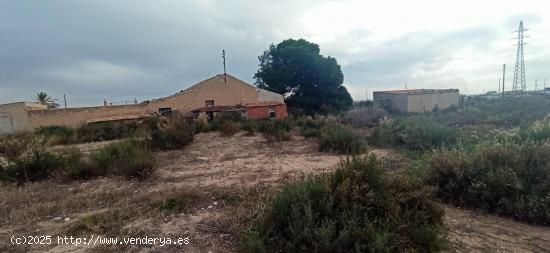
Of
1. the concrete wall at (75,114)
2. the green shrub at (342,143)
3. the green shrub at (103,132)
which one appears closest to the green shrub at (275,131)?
the green shrub at (342,143)

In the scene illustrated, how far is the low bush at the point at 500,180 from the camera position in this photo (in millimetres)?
4080

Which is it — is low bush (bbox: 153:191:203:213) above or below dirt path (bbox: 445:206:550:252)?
above

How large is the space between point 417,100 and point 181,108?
2305 cm

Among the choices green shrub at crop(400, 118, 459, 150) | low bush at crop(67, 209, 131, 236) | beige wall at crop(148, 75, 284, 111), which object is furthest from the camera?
beige wall at crop(148, 75, 284, 111)

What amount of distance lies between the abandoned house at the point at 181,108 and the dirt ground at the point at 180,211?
18901 millimetres

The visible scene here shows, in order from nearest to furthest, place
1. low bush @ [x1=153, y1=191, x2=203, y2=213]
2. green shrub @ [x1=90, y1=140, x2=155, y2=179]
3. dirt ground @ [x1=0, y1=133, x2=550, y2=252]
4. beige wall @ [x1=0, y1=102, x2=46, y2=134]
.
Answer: dirt ground @ [x1=0, y1=133, x2=550, y2=252] → low bush @ [x1=153, y1=191, x2=203, y2=213] → green shrub @ [x1=90, y1=140, x2=155, y2=179] → beige wall @ [x1=0, y1=102, x2=46, y2=134]

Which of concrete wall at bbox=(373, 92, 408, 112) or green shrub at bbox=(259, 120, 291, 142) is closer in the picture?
green shrub at bbox=(259, 120, 291, 142)

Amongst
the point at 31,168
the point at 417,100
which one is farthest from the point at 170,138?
the point at 417,100

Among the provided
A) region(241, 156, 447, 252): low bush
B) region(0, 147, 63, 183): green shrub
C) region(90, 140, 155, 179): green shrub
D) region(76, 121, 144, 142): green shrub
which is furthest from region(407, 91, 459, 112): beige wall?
region(0, 147, 63, 183): green shrub

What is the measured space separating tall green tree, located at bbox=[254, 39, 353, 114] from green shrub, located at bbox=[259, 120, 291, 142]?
1279cm

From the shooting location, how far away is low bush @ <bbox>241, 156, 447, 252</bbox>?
2875mm

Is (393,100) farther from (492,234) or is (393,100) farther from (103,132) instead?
(492,234)

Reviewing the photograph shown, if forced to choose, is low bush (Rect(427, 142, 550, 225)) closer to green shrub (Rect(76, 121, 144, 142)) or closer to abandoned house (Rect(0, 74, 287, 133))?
green shrub (Rect(76, 121, 144, 142))

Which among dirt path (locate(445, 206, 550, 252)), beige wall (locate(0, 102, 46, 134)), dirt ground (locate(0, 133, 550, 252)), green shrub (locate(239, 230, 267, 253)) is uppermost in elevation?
beige wall (locate(0, 102, 46, 134))
